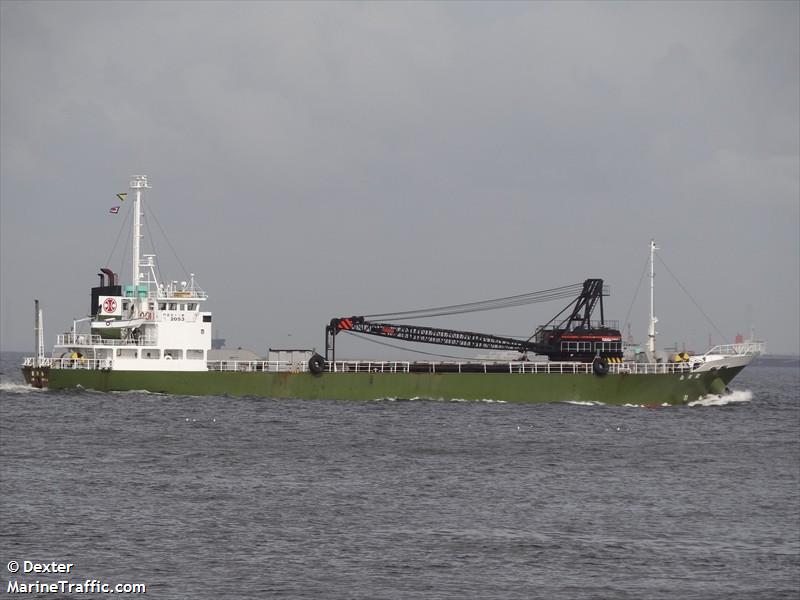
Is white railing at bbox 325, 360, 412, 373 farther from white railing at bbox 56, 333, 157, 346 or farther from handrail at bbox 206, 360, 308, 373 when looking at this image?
white railing at bbox 56, 333, 157, 346

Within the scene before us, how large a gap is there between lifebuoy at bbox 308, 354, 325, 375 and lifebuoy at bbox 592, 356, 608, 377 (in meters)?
17.0

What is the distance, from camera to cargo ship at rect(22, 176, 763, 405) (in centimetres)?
7006

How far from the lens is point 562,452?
47.3m

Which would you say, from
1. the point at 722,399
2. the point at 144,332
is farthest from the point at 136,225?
the point at 722,399

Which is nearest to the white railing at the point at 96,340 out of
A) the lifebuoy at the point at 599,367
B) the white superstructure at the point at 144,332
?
the white superstructure at the point at 144,332

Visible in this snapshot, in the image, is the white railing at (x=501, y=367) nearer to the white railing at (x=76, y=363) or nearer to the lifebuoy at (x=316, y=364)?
the lifebuoy at (x=316, y=364)

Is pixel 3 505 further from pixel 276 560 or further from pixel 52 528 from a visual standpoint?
pixel 276 560

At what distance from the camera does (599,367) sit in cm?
6919

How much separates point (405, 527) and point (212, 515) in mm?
5745

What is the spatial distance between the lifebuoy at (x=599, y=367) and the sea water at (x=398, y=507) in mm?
10764

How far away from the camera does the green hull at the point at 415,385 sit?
69.8 m

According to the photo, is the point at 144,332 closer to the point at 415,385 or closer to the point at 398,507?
the point at 415,385

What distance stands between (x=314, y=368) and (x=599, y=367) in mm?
17815

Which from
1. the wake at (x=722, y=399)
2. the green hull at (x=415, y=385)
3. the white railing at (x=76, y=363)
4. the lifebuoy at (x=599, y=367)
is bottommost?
the wake at (x=722, y=399)
